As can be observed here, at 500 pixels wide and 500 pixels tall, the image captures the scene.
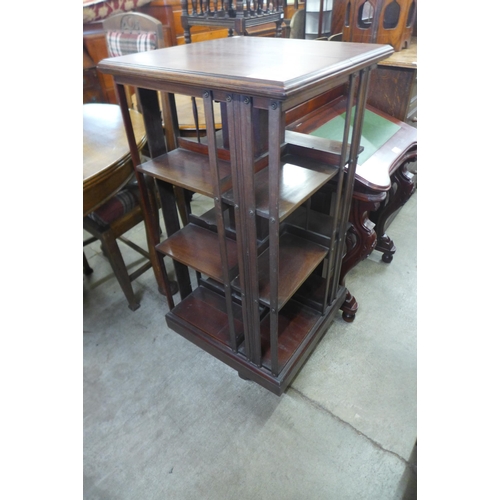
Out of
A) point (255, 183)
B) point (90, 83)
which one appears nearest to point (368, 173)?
point (255, 183)

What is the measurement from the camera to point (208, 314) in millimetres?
1521

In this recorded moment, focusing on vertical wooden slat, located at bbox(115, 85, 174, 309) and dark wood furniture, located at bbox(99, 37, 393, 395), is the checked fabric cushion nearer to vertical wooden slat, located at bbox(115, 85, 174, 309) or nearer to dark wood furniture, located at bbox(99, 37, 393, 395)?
dark wood furniture, located at bbox(99, 37, 393, 395)

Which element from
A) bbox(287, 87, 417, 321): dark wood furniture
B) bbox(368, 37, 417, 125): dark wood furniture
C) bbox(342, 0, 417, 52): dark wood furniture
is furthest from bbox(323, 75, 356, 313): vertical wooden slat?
bbox(342, 0, 417, 52): dark wood furniture

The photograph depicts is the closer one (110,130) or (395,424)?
(395,424)

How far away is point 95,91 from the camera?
348 centimetres

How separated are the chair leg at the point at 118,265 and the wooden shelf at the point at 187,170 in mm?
543

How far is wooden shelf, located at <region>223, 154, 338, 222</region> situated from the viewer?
928 millimetres

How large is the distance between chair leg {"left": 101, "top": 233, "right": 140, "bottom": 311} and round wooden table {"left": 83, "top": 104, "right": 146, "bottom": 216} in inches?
9.1

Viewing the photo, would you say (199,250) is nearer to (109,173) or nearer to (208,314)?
(208,314)

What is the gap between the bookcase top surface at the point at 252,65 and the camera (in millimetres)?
733

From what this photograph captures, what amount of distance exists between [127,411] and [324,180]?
3.91 ft

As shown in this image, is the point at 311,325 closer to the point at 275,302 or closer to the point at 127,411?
the point at 275,302

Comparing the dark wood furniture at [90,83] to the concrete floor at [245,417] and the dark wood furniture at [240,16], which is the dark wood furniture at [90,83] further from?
the concrete floor at [245,417]

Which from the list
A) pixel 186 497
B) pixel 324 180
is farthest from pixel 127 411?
pixel 324 180
